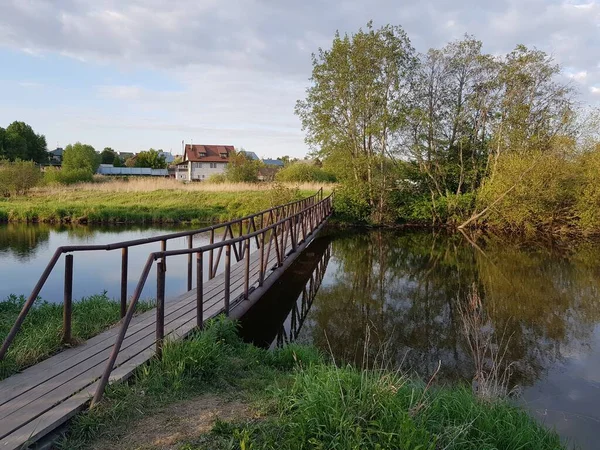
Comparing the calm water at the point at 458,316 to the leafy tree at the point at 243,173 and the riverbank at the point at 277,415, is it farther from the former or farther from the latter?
the leafy tree at the point at 243,173

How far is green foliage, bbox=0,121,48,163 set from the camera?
5469 centimetres

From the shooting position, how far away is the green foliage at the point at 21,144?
54688 mm

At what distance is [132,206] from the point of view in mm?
25953

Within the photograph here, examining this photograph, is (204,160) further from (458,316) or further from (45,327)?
(45,327)

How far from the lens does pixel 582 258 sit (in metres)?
16.6

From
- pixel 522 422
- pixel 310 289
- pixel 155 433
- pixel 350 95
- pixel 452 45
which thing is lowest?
pixel 310 289

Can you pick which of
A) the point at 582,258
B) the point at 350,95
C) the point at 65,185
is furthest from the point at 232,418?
the point at 65,185

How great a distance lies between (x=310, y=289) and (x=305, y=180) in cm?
2995

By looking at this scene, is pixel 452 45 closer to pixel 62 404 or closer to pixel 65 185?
pixel 62 404

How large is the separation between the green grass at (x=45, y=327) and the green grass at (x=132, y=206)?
16417 mm

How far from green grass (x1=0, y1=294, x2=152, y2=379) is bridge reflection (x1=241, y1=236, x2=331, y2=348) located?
6.96 feet

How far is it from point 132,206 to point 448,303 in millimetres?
20402

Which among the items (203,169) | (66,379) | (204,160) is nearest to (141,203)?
(66,379)

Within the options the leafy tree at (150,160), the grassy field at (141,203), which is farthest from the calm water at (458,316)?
the leafy tree at (150,160)
